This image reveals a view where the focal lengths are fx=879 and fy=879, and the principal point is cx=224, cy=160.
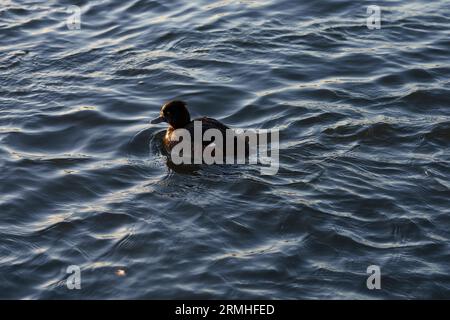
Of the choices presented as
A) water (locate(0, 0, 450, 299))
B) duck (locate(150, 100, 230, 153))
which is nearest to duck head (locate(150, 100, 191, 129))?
duck (locate(150, 100, 230, 153))

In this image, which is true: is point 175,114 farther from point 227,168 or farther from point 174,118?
point 227,168

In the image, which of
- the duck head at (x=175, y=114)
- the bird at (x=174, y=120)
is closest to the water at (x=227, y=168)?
the bird at (x=174, y=120)

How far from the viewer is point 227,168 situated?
11.7 meters

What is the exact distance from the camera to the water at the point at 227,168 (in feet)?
31.0

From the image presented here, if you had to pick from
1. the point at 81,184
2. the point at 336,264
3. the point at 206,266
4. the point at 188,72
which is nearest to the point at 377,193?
the point at 336,264

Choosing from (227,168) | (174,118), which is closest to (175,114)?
(174,118)

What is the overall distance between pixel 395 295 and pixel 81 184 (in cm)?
460

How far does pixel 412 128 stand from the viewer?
1254cm

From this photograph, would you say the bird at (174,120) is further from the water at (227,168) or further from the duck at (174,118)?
the water at (227,168)

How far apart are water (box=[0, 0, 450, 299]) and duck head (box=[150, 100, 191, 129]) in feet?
1.58

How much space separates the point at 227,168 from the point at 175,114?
4.39ft

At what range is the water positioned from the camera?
9.46m
